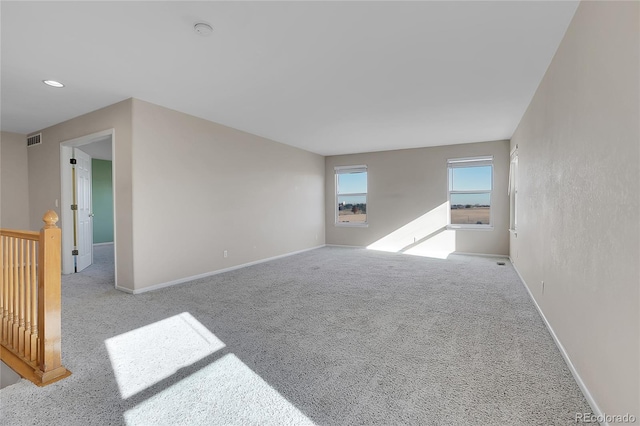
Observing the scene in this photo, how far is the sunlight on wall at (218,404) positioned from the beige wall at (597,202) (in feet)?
4.91

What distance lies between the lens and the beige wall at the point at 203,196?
3.83m

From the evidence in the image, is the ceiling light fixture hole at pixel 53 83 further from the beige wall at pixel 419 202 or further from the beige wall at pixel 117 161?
the beige wall at pixel 419 202

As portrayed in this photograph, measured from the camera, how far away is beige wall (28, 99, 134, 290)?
372 centimetres

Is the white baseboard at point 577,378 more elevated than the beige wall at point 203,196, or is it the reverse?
the beige wall at point 203,196

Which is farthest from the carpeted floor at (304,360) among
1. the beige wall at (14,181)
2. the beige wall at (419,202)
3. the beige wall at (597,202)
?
the beige wall at (419,202)

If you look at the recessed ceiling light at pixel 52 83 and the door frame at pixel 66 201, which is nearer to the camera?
the recessed ceiling light at pixel 52 83

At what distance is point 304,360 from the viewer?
2.13 metres

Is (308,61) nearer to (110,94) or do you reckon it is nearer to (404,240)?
(110,94)

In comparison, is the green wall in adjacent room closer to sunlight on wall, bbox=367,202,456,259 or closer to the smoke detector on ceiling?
sunlight on wall, bbox=367,202,456,259

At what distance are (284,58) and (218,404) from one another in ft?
8.80

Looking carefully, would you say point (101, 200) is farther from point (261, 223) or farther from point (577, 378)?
point (577, 378)

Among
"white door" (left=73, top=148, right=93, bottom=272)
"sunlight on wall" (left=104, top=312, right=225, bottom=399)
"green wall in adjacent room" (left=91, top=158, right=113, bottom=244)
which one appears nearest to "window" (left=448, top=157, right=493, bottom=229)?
"sunlight on wall" (left=104, top=312, right=225, bottom=399)

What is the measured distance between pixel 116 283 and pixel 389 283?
12.0 feet

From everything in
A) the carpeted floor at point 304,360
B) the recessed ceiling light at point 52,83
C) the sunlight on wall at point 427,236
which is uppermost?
the recessed ceiling light at point 52,83
